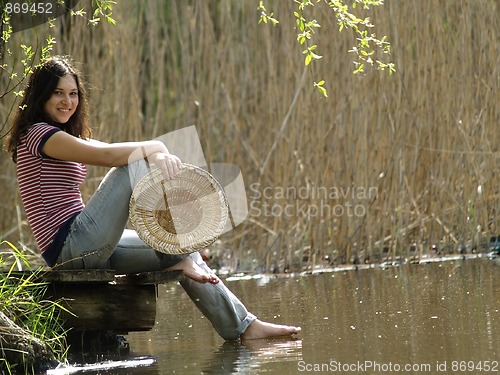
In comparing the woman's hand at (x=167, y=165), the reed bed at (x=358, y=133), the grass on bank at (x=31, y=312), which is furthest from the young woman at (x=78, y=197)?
the reed bed at (x=358, y=133)

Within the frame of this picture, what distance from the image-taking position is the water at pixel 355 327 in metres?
3.45

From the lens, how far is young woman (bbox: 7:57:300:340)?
395cm

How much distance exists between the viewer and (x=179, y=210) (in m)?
3.97

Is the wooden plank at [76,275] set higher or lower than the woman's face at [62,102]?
lower

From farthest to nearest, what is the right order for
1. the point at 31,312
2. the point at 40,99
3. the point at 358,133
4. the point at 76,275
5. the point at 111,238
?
the point at 358,133 < the point at 40,99 < the point at 111,238 < the point at 76,275 < the point at 31,312

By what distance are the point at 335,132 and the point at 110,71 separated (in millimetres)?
1716

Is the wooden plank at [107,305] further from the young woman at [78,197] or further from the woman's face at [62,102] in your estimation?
the woman's face at [62,102]

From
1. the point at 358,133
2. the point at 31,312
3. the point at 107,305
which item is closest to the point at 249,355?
the point at 107,305

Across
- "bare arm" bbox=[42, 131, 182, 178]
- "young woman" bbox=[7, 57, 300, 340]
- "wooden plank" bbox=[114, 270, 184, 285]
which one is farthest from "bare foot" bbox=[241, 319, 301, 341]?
"bare arm" bbox=[42, 131, 182, 178]

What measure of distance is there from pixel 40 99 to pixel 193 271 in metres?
0.94

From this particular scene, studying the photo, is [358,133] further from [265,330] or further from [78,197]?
[78,197]

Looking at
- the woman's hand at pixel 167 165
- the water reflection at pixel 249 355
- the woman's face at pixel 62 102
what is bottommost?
the water reflection at pixel 249 355

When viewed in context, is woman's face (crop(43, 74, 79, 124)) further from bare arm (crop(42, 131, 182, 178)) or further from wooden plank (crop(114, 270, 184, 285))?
wooden plank (crop(114, 270, 184, 285))

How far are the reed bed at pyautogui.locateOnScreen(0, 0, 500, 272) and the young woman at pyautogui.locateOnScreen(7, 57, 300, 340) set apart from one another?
2.28 metres
